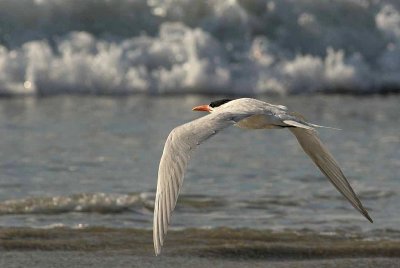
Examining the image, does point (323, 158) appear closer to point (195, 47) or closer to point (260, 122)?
point (260, 122)

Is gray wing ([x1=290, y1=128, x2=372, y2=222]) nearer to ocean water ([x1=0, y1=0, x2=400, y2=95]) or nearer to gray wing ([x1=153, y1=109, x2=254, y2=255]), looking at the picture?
gray wing ([x1=153, y1=109, x2=254, y2=255])

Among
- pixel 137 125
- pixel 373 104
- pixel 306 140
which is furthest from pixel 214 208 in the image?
pixel 373 104

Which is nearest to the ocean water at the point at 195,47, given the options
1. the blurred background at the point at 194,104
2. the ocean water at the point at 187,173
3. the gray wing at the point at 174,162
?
the blurred background at the point at 194,104

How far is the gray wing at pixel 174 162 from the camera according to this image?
185 inches

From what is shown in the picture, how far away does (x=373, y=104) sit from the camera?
1252cm

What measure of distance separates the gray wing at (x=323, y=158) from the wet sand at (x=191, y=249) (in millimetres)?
445

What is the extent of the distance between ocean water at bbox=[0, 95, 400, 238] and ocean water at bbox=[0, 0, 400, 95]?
3.30 ft

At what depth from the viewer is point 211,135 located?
5027mm

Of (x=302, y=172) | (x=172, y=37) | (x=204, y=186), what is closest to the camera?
(x=204, y=186)

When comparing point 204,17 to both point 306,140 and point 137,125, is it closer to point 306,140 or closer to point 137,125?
point 137,125

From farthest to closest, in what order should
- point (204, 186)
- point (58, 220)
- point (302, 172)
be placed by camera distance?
point (302, 172), point (204, 186), point (58, 220)

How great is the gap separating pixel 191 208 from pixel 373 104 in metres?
5.70

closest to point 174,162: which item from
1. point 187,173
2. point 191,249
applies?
point 191,249

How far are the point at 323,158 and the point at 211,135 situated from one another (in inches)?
48.2
